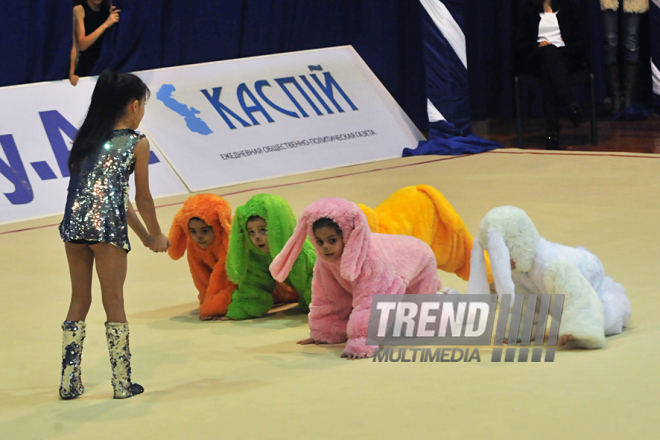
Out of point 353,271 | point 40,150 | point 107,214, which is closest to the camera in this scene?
point 107,214

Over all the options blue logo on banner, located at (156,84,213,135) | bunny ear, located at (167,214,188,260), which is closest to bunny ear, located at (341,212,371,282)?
bunny ear, located at (167,214,188,260)

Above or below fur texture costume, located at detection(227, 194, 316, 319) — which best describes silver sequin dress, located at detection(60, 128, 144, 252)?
above

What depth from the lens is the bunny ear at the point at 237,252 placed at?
12.6ft

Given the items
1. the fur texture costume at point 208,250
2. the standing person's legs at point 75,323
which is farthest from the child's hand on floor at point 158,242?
the fur texture costume at point 208,250

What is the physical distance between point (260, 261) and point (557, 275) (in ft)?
4.16

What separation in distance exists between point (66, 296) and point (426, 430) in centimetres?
231

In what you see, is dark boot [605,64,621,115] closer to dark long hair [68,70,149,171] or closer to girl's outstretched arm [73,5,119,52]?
girl's outstretched arm [73,5,119,52]

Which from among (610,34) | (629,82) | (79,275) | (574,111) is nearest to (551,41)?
(574,111)

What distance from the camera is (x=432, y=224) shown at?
4.04m

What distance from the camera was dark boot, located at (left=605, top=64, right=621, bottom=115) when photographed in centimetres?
967

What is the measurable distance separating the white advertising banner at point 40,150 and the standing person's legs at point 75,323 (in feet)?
11.2

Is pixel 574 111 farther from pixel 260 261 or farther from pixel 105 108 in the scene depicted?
pixel 105 108

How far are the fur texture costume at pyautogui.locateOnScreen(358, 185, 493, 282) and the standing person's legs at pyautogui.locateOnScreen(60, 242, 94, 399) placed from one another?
54.6 inches

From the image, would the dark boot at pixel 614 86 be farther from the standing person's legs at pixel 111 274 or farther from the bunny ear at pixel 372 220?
the standing person's legs at pixel 111 274
